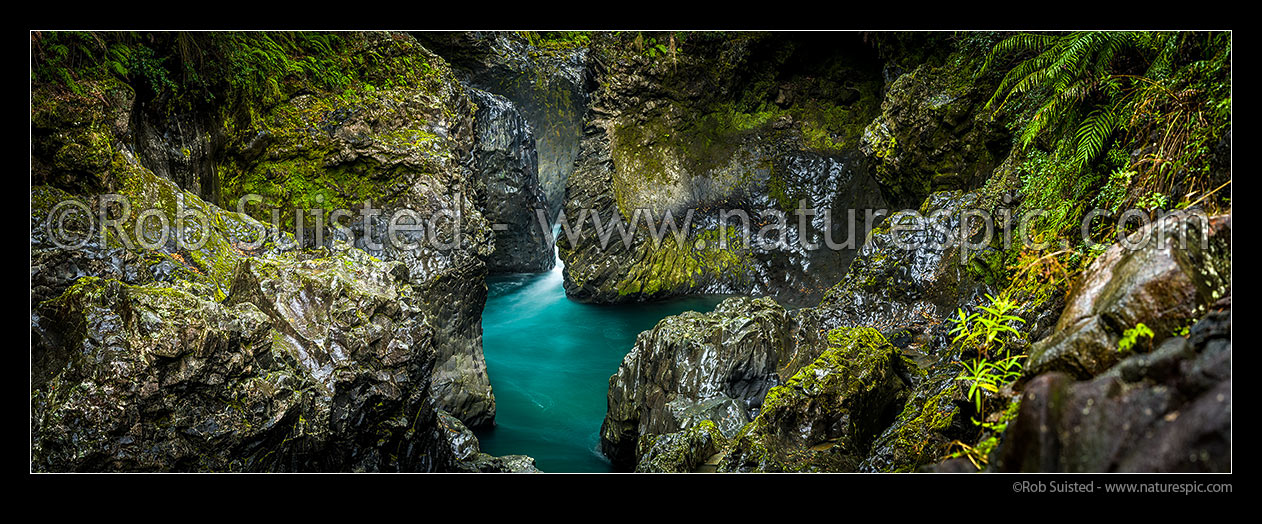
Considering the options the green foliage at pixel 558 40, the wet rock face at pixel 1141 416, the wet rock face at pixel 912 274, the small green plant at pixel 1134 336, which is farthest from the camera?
the green foliage at pixel 558 40

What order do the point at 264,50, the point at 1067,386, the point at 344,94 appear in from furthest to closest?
the point at 344,94 → the point at 264,50 → the point at 1067,386

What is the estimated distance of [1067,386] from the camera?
1672 mm

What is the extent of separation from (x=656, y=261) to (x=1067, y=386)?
414 inches

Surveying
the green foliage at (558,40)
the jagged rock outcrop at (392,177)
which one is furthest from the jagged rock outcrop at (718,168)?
the jagged rock outcrop at (392,177)

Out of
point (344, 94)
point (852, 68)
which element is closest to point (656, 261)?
point (852, 68)

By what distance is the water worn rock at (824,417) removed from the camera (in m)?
3.40

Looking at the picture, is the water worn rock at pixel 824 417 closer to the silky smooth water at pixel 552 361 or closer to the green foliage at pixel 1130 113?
the green foliage at pixel 1130 113

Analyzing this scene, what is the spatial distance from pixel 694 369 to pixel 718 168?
22.8 ft

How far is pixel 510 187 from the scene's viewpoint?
42.1 ft

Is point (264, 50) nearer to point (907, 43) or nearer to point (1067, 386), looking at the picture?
point (1067, 386)

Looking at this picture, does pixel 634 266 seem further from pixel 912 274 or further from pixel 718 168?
pixel 912 274

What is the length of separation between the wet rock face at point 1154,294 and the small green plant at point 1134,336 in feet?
0.04

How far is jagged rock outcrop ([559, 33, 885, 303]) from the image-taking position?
11.6 m

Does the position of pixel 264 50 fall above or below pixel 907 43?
below
